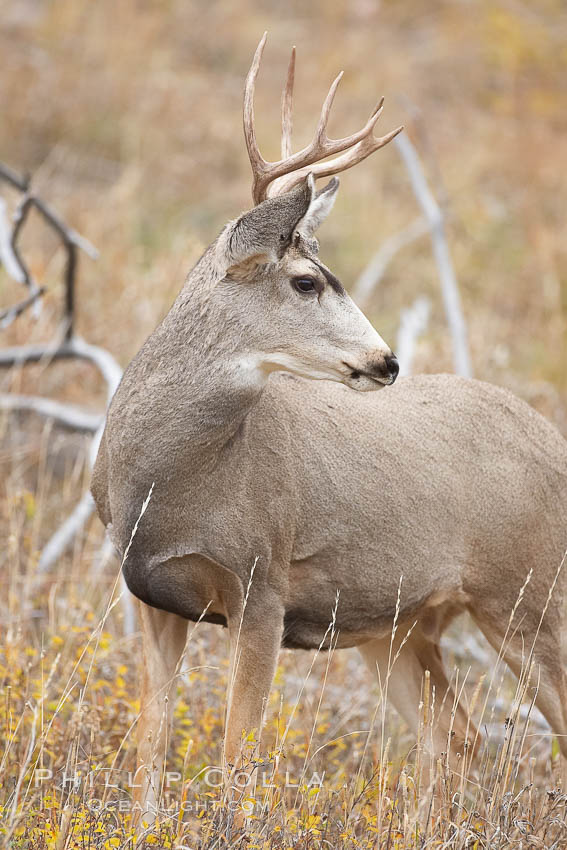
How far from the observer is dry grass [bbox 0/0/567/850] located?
3846 mm

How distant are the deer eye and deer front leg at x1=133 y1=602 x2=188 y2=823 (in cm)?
140

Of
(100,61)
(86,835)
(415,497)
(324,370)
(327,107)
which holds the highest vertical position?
(100,61)

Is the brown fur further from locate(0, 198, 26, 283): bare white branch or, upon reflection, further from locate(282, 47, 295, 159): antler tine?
locate(0, 198, 26, 283): bare white branch

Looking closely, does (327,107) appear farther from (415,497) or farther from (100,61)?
(100,61)

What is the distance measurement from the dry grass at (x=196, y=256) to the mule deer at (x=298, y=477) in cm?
30

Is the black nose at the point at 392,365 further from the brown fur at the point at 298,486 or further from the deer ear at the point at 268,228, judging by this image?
the deer ear at the point at 268,228

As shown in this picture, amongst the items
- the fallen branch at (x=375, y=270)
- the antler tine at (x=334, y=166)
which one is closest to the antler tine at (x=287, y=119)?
the antler tine at (x=334, y=166)

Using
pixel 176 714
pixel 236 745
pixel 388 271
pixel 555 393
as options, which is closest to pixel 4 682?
pixel 176 714

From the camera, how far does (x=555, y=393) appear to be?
9719mm

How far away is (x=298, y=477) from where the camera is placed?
4.24 meters

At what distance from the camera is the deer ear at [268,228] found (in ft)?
12.5

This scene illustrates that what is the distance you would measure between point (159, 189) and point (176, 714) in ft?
33.7

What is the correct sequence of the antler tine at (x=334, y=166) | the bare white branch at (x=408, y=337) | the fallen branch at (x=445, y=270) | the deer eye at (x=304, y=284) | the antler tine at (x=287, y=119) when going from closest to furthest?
1. the deer eye at (x=304, y=284)
2. the antler tine at (x=334, y=166)
3. the antler tine at (x=287, y=119)
4. the bare white branch at (x=408, y=337)
5. the fallen branch at (x=445, y=270)

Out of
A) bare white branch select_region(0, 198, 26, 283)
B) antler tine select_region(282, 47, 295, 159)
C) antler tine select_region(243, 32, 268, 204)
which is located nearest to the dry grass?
bare white branch select_region(0, 198, 26, 283)
